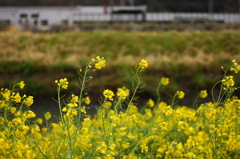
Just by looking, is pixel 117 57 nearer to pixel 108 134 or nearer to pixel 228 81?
pixel 228 81

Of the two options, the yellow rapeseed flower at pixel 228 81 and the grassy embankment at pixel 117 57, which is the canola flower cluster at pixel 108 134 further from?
the grassy embankment at pixel 117 57

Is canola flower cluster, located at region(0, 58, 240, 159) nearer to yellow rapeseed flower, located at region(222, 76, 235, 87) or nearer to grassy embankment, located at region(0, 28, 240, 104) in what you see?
yellow rapeseed flower, located at region(222, 76, 235, 87)

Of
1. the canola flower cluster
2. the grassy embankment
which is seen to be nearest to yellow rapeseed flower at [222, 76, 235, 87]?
the canola flower cluster

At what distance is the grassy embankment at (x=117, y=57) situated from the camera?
1216cm

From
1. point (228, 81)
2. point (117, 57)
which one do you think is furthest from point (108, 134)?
point (117, 57)

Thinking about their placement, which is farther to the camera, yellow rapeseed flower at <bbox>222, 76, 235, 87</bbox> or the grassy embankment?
the grassy embankment

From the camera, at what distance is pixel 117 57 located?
1509 centimetres

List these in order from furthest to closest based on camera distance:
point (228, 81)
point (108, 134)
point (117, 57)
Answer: point (117, 57) → point (228, 81) → point (108, 134)

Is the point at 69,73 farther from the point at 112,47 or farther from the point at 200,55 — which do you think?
the point at 200,55

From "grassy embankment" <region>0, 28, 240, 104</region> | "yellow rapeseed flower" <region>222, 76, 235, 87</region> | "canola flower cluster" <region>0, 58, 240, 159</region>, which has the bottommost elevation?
"grassy embankment" <region>0, 28, 240, 104</region>

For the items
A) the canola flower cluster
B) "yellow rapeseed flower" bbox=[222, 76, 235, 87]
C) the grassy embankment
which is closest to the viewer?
the canola flower cluster

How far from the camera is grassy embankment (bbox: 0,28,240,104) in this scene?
12164 mm

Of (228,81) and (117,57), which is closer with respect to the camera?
(228,81)

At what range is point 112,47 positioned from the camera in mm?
16375
